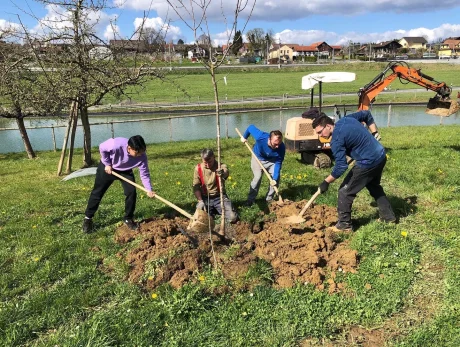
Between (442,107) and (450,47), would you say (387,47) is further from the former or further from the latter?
(442,107)

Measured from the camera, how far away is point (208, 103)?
3234 centimetres

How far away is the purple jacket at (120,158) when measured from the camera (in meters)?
5.34

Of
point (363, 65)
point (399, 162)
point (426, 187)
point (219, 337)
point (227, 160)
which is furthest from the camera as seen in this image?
point (363, 65)

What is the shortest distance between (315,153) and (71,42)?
6.76 m

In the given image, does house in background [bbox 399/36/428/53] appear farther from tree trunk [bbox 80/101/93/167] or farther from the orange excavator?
tree trunk [bbox 80/101/93/167]

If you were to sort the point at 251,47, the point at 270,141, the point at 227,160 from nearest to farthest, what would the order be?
the point at 270,141, the point at 227,160, the point at 251,47

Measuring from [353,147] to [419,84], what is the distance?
21.1 feet

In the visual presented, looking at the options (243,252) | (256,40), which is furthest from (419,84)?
(256,40)

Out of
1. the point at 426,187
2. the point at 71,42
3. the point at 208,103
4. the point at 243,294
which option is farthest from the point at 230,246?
the point at 208,103

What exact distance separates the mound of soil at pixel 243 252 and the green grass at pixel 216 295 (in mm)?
132

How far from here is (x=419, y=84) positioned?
32.1ft

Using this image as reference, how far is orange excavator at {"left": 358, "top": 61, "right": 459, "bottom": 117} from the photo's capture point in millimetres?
8977

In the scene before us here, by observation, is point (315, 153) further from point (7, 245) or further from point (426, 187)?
point (7, 245)

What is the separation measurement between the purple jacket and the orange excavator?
7.08m
